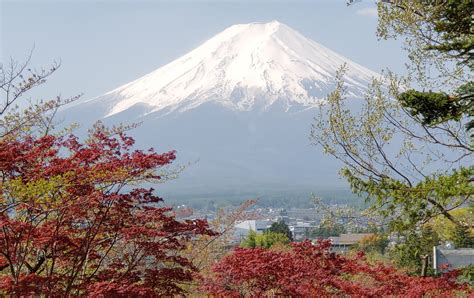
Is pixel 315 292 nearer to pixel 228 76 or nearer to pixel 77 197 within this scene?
pixel 77 197

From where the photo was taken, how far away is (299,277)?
920cm

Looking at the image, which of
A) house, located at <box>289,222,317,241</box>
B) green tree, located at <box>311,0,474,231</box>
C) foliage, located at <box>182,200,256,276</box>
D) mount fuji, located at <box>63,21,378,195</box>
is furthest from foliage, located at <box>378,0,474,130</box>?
mount fuji, located at <box>63,21,378,195</box>

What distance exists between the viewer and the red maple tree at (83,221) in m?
6.31

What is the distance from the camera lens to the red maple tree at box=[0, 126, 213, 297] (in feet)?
20.7

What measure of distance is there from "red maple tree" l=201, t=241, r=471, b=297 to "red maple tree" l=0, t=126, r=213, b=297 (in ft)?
4.45

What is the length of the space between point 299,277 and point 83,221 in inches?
131

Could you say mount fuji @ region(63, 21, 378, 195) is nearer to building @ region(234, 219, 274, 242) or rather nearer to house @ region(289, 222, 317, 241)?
house @ region(289, 222, 317, 241)

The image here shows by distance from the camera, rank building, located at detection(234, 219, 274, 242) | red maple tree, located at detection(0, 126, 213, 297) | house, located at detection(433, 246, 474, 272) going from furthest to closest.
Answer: building, located at detection(234, 219, 274, 242) → house, located at detection(433, 246, 474, 272) → red maple tree, located at detection(0, 126, 213, 297)

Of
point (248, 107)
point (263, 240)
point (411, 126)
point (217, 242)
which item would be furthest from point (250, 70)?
point (411, 126)

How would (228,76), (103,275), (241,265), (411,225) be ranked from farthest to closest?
1. (228,76)
2. (241,265)
3. (411,225)
4. (103,275)

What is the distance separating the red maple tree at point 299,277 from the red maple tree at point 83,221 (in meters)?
1.36

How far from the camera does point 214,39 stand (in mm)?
186000

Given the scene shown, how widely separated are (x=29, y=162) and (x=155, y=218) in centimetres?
141

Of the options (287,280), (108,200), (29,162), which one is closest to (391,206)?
(287,280)
